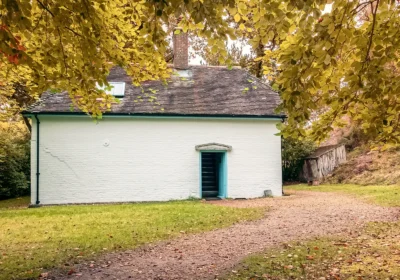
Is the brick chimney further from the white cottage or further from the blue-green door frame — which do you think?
the blue-green door frame

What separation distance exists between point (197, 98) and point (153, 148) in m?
3.46

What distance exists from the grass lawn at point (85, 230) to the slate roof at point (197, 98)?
536 centimetres

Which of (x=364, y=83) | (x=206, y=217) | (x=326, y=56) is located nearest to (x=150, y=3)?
(x=326, y=56)

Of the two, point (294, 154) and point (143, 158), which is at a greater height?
point (294, 154)

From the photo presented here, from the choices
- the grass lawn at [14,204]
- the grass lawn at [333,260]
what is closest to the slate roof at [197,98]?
the grass lawn at [14,204]

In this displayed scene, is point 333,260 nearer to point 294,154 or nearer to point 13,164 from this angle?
point 294,154

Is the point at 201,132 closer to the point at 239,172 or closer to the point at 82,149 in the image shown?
the point at 239,172

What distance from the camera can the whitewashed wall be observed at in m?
15.4

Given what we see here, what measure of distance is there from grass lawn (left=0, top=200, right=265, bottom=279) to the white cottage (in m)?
3.20

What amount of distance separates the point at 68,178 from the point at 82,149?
4.57 feet

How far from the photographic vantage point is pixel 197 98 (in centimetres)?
1753

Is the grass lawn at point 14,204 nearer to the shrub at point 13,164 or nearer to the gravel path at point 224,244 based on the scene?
the shrub at point 13,164

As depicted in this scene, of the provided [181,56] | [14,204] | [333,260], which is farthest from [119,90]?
[333,260]

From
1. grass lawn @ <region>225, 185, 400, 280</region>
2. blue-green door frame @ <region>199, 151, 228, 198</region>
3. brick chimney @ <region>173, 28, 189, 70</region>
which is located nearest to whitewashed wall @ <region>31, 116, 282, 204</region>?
blue-green door frame @ <region>199, 151, 228, 198</region>
